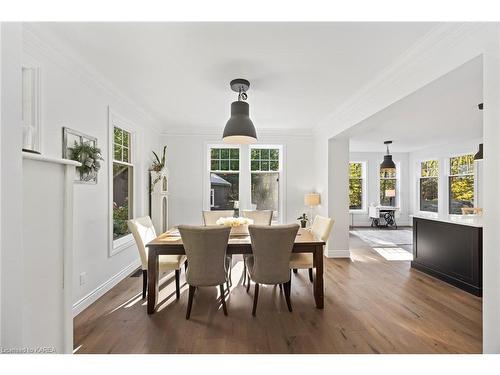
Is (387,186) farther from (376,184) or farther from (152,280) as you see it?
(152,280)

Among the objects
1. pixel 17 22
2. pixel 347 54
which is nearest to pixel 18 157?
pixel 17 22

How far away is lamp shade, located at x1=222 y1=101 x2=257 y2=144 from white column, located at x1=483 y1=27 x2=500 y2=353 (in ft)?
6.76

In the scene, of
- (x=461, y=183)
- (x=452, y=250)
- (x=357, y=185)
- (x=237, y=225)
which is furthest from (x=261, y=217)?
(x=461, y=183)

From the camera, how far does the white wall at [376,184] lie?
877 centimetres

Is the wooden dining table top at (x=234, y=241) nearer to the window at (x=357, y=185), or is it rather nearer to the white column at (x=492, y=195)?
the white column at (x=492, y=195)

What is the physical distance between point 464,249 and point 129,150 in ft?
16.3

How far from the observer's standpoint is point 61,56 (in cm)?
238

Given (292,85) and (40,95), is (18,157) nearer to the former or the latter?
(40,95)

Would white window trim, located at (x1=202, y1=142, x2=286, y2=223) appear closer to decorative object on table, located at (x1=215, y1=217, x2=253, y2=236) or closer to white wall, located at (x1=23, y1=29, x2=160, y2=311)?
white wall, located at (x1=23, y1=29, x2=160, y2=311)

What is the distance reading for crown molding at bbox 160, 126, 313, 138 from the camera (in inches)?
213

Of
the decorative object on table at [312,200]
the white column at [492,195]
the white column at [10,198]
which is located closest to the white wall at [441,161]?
the decorative object on table at [312,200]

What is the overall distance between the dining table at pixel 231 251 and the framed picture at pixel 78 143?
0.99 meters

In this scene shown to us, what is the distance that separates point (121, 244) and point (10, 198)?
2950 mm

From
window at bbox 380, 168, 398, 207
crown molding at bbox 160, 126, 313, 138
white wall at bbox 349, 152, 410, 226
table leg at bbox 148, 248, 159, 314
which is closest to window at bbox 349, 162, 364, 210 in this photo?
white wall at bbox 349, 152, 410, 226
